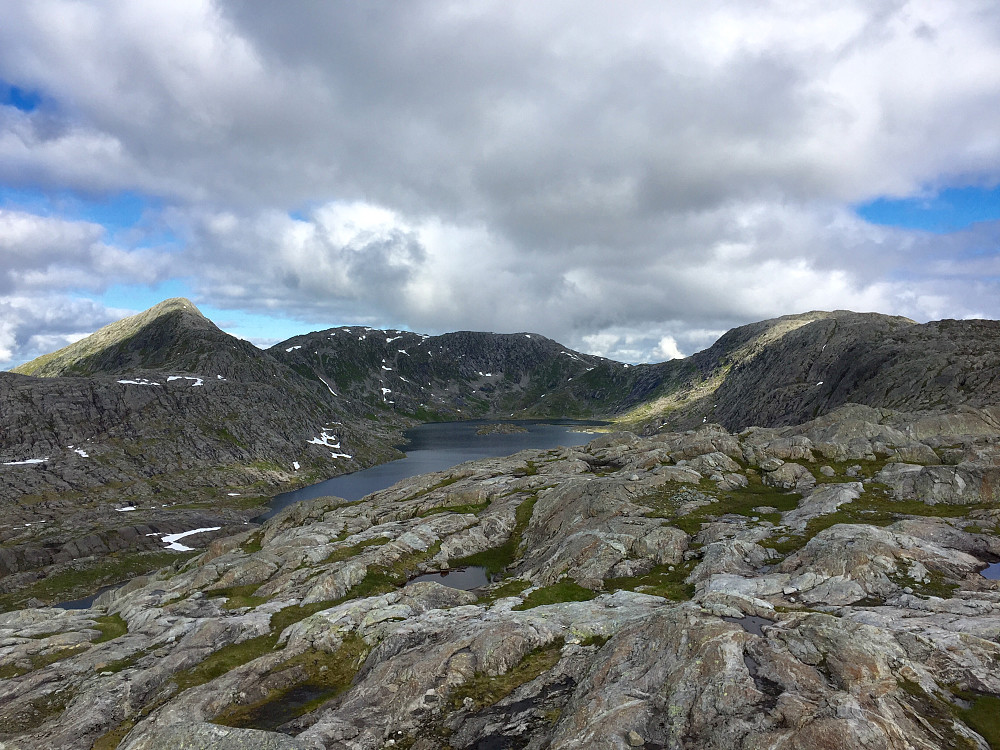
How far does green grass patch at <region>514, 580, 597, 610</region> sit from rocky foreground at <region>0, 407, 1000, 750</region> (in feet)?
0.75

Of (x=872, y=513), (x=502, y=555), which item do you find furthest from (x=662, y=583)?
(x=502, y=555)

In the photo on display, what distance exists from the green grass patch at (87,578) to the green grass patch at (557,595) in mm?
115572

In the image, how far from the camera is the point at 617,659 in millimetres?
24562

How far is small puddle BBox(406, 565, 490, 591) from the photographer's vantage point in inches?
2108

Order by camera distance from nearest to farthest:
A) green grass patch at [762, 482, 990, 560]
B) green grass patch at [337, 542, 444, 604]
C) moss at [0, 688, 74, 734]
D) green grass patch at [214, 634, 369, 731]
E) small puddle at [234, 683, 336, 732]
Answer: small puddle at [234, 683, 336, 732] < green grass patch at [214, 634, 369, 731] < moss at [0, 688, 74, 734] < green grass patch at [762, 482, 990, 560] < green grass patch at [337, 542, 444, 604]

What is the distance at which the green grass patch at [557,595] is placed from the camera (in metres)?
38.5

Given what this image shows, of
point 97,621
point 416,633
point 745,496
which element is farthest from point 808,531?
point 97,621

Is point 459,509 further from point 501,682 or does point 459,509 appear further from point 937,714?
point 937,714

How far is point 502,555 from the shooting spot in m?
60.8

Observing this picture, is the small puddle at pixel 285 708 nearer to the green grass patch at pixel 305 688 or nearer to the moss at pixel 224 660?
the green grass patch at pixel 305 688

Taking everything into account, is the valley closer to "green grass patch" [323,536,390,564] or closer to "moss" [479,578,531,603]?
"moss" [479,578,531,603]

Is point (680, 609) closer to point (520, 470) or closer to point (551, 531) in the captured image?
point (551, 531)

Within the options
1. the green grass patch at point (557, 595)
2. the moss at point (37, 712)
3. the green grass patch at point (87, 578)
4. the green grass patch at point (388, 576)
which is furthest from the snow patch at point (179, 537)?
the green grass patch at point (557, 595)

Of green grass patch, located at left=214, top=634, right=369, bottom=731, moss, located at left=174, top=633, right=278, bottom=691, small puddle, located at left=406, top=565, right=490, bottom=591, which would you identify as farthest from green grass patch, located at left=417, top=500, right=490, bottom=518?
green grass patch, located at left=214, top=634, right=369, bottom=731
